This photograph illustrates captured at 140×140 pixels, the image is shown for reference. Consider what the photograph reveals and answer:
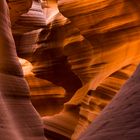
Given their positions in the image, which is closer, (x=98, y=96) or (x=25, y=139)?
(x=25, y=139)

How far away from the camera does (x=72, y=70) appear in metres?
9.80

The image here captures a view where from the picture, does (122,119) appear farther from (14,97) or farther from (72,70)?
(72,70)

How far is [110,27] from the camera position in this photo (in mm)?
7914

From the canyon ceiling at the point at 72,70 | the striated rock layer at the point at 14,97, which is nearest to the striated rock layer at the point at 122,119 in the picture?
the canyon ceiling at the point at 72,70

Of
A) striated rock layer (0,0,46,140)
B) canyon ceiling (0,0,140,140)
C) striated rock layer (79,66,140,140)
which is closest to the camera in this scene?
striated rock layer (79,66,140,140)

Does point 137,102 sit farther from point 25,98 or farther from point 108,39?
point 108,39

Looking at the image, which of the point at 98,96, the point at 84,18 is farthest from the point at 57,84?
the point at 98,96

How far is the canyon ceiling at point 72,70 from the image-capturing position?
8.94ft

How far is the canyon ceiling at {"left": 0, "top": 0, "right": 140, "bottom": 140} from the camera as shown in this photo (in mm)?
2725

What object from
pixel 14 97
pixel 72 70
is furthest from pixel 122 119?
pixel 72 70

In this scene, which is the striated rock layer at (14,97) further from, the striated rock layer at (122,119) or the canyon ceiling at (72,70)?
the striated rock layer at (122,119)

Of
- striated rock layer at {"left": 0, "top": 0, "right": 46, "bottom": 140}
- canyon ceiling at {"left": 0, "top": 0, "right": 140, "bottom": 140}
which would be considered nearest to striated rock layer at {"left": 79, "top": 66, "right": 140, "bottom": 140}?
canyon ceiling at {"left": 0, "top": 0, "right": 140, "bottom": 140}

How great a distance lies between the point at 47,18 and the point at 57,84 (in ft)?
8.95

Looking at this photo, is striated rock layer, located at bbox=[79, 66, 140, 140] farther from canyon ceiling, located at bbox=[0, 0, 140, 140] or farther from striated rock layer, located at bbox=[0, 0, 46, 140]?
striated rock layer, located at bbox=[0, 0, 46, 140]
